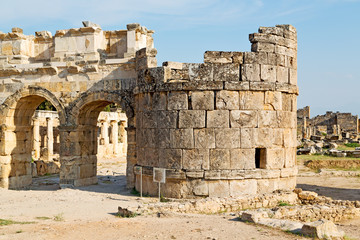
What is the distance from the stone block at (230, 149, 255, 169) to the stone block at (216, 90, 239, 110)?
4.08 feet

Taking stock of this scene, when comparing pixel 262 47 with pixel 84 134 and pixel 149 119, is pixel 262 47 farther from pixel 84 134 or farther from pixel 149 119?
pixel 84 134

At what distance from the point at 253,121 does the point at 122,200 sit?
4.43 metres

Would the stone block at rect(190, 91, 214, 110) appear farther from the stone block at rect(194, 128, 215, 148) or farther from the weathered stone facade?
the weathered stone facade

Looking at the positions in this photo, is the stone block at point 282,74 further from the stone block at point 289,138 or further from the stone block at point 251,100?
the stone block at point 289,138

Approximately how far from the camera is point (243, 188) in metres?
11.2

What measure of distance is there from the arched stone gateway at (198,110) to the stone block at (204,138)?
0.03 m

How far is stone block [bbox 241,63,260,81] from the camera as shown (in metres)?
11.4

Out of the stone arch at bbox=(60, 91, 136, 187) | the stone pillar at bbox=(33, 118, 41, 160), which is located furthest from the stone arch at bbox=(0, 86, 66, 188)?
the stone pillar at bbox=(33, 118, 41, 160)

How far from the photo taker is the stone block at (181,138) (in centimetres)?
1123

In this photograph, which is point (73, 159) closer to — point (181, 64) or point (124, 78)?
point (124, 78)

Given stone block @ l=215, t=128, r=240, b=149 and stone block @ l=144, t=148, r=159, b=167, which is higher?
stone block @ l=215, t=128, r=240, b=149

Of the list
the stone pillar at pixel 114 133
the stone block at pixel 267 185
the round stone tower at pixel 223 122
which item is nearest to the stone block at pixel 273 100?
the round stone tower at pixel 223 122

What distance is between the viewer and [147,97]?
39.7 feet

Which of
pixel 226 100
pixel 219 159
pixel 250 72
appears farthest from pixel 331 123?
pixel 219 159
